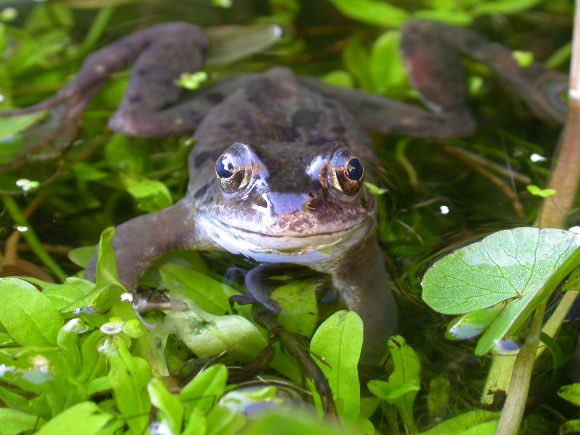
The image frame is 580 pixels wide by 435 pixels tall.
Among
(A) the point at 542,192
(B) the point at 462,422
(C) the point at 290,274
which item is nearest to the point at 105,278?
(C) the point at 290,274

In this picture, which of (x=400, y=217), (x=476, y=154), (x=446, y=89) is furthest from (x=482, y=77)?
(x=400, y=217)

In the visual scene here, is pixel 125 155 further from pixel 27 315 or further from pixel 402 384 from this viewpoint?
pixel 402 384

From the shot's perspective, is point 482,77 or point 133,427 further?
point 482,77

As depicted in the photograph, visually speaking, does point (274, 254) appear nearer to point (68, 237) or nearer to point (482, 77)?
point (68, 237)

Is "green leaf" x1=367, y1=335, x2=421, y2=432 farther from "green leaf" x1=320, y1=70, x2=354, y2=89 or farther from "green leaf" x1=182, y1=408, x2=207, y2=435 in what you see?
"green leaf" x1=320, y1=70, x2=354, y2=89

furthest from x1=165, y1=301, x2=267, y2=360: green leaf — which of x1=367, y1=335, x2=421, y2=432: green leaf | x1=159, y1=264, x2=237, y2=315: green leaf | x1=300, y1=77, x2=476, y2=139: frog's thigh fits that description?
x1=300, y1=77, x2=476, y2=139: frog's thigh
